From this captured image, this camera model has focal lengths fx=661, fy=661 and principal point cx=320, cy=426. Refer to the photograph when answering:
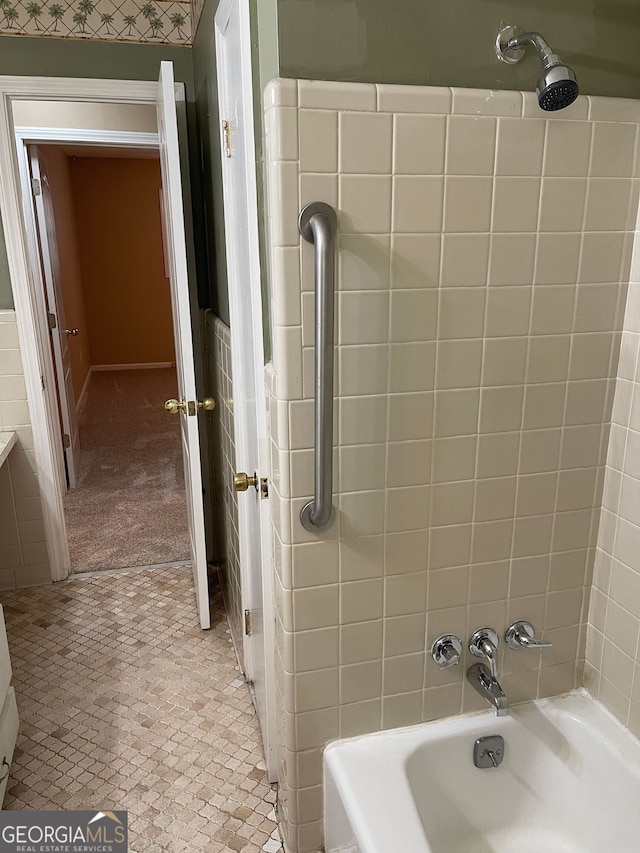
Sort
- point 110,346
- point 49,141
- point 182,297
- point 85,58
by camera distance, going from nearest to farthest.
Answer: point 182,297 → point 85,58 → point 49,141 → point 110,346

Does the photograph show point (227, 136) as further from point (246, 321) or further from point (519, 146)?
point (519, 146)

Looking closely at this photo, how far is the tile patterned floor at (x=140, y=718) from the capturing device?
1705mm

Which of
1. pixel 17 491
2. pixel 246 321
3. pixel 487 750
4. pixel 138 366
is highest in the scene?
pixel 246 321

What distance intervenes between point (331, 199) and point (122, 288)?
21.8 feet

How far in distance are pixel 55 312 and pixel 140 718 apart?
263 cm

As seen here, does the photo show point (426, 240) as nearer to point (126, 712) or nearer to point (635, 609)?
point (635, 609)

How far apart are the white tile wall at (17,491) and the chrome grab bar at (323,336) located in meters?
1.81

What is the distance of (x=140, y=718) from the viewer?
204 cm

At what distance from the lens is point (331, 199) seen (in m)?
1.16

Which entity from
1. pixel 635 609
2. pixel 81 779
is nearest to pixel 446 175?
pixel 635 609

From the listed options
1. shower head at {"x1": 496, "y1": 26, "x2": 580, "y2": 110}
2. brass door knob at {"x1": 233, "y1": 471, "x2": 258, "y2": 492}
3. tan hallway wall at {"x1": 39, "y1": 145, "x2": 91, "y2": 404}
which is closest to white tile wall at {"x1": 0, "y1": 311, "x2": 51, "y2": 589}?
brass door knob at {"x1": 233, "y1": 471, "x2": 258, "y2": 492}

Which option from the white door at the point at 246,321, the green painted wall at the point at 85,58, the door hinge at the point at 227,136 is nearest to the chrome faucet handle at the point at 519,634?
the white door at the point at 246,321

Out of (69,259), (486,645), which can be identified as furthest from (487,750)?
(69,259)

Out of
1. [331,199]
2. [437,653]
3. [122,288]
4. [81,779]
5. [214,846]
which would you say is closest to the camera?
[331,199]
